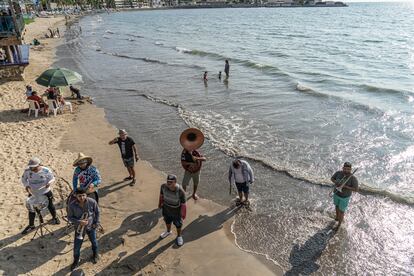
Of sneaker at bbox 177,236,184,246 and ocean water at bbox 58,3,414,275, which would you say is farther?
ocean water at bbox 58,3,414,275

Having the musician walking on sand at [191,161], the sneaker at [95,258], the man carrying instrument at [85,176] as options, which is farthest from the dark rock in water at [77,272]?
the musician walking on sand at [191,161]

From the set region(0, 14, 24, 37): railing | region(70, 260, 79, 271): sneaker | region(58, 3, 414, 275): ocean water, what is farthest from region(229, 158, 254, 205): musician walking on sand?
region(0, 14, 24, 37): railing

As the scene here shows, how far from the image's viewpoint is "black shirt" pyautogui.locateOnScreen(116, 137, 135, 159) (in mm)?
10094

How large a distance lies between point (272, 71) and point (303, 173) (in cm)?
2003

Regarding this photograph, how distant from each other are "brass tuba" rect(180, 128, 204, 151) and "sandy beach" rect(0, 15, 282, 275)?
1.80m

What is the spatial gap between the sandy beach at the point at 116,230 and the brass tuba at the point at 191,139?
180cm

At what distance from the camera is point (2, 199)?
9.39 metres

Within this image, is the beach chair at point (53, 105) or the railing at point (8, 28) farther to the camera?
the railing at point (8, 28)

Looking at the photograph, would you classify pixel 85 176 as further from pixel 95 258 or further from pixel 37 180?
pixel 95 258

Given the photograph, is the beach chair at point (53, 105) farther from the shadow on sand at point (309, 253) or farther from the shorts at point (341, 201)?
the shorts at point (341, 201)

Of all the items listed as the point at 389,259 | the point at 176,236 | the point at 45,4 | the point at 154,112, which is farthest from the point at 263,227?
the point at 45,4

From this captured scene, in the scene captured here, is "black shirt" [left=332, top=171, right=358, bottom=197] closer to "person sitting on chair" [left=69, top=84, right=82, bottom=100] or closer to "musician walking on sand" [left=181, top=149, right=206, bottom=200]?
"musician walking on sand" [left=181, top=149, right=206, bottom=200]

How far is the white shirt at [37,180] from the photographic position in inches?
304

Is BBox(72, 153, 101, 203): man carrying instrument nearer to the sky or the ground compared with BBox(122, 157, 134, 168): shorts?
nearer to the sky
